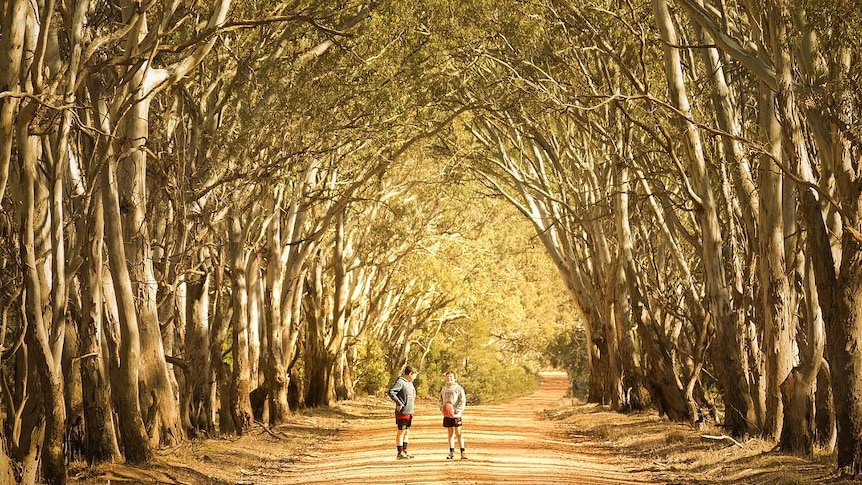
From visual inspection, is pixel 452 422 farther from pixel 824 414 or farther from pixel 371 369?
pixel 371 369

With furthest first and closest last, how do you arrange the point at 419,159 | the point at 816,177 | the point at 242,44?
the point at 419,159
the point at 242,44
the point at 816,177

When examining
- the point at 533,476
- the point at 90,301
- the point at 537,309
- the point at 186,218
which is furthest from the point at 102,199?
the point at 537,309

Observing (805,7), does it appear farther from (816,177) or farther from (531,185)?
(531,185)

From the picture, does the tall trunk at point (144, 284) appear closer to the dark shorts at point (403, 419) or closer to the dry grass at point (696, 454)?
the dark shorts at point (403, 419)

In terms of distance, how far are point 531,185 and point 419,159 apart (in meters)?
4.22

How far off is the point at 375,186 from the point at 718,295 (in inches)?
680

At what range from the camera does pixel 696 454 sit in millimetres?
19234

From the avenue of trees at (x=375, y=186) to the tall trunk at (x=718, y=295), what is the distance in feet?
0.13

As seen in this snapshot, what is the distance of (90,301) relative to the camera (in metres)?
15.7

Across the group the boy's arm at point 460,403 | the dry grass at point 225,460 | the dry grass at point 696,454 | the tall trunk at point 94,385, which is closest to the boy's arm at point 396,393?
the boy's arm at point 460,403

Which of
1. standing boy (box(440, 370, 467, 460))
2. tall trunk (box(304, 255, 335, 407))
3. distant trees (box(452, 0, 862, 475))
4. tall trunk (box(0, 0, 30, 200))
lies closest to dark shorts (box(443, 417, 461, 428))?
standing boy (box(440, 370, 467, 460))

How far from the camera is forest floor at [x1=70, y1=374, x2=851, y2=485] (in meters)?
15.7

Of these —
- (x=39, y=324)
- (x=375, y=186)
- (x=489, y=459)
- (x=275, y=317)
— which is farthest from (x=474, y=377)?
(x=39, y=324)

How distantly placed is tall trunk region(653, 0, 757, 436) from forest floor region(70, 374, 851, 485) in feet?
1.92
